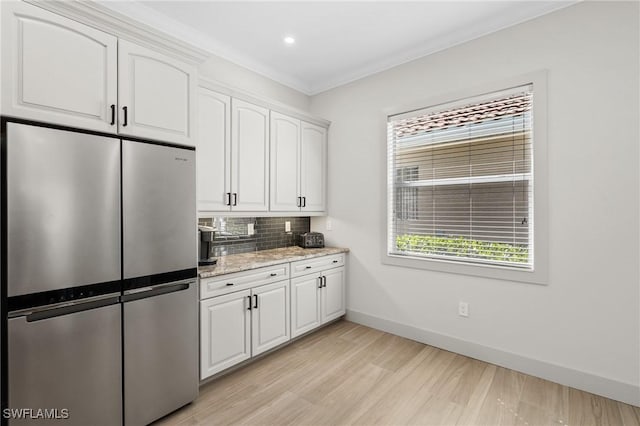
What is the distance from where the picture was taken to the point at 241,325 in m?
2.51

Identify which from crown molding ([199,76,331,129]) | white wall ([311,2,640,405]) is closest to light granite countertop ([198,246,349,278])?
white wall ([311,2,640,405])

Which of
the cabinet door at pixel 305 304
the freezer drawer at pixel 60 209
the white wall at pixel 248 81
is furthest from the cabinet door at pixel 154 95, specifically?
the cabinet door at pixel 305 304

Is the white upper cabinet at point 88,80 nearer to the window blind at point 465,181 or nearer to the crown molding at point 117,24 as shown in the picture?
the crown molding at point 117,24

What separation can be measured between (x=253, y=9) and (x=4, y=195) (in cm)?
212

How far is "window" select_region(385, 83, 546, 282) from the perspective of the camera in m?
2.56

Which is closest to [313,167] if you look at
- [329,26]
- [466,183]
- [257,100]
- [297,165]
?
[297,165]

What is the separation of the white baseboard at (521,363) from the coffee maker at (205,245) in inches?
76.2

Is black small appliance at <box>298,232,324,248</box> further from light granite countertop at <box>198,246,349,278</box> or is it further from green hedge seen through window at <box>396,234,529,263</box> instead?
green hedge seen through window at <box>396,234,529,263</box>

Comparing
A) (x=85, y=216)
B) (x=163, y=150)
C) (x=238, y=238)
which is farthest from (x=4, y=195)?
(x=238, y=238)

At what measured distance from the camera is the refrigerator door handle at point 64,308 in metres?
1.47

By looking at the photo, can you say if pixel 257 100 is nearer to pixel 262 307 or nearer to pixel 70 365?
pixel 262 307

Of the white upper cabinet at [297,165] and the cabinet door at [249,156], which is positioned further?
the white upper cabinet at [297,165]

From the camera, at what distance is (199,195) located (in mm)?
2504

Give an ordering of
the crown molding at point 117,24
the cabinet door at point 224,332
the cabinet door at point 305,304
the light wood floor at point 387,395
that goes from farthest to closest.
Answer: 1. the cabinet door at point 305,304
2. the cabinet door at point 224,332
3. the light wood floor at point 387,395
4. the crown molding at point 117,24
